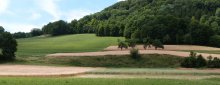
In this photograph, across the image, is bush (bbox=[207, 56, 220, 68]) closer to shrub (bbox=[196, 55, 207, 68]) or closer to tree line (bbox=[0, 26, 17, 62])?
shrub (bbox=[196, 55, 207, 68])

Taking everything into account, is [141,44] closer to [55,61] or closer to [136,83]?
[55,61]

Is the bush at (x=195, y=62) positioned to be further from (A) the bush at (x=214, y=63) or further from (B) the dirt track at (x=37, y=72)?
(B) the dirt track at (x=37, y=72)

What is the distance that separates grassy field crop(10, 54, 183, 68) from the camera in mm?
83500

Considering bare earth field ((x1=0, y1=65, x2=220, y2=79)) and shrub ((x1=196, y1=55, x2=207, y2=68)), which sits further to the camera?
shrub ((x1=196, y1=55, x2=207, y2=68))

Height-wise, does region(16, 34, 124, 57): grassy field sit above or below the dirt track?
below

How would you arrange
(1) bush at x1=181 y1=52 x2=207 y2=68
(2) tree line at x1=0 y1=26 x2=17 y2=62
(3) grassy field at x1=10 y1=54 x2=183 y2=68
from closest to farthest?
1. (1) bush at x1=181 y1=52 x2=207 y2=68
2. (3) grassy field at x1=10 y1=54 x2=183 y2=68
3. (2) tree line at x1=0 y1=26 x2=17 y2=62

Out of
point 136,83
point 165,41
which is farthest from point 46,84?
point 165,41

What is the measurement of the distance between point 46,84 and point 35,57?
192 feet

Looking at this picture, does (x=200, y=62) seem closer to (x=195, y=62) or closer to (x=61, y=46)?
(x=195, y=62)

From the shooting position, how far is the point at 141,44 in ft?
385

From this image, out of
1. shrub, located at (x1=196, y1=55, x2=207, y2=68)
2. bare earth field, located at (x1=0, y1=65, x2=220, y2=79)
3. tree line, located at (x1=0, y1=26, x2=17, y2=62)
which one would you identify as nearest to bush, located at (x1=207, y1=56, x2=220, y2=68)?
shrub, located at (x1=196, y1=55, x2=207, y2=68)

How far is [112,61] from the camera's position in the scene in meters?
86.8

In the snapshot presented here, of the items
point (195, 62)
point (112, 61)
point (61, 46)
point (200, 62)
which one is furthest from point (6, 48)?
point (61, 46)

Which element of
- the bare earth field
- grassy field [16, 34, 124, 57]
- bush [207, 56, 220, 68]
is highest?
the bare earth field
